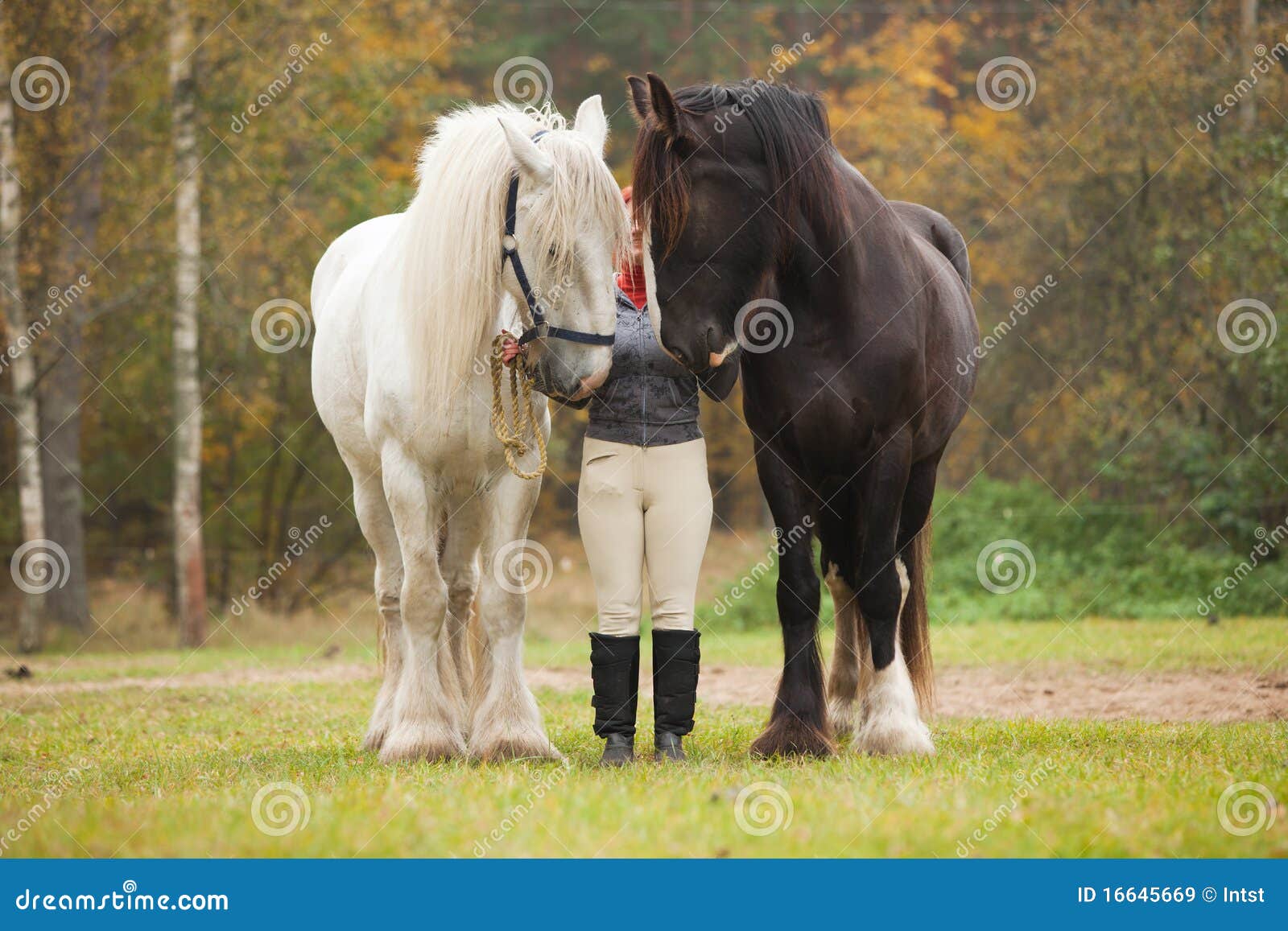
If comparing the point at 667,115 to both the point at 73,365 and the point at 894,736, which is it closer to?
the point at 894,736

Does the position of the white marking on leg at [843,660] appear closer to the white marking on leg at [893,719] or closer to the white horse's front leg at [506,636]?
the white marking on leg at [893,719]

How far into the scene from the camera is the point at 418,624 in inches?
196

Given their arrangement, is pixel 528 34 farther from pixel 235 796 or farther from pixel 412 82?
pixel 235 796

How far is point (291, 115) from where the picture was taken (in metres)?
13.5

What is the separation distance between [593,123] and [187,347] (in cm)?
923

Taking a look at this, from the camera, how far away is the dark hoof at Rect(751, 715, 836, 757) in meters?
4.70

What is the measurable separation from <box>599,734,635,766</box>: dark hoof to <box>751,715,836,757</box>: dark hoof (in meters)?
0.49

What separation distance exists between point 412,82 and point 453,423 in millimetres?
12418

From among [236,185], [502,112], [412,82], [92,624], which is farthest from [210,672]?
[412,82]

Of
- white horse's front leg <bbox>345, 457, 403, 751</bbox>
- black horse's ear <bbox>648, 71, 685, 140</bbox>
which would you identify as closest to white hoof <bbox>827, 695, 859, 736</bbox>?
white horse's front leg <bbox>345, 457, 403, 751</bbox>

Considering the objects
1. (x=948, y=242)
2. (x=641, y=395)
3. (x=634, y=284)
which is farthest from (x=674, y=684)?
(x=948, y=242)

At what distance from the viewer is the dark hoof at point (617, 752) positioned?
4.55m

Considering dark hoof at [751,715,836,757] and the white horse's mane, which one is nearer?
the white horse's mane

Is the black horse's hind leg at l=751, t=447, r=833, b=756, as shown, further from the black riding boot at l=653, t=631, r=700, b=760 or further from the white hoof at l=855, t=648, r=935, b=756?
the black riding boot at l=653, t=631, r=700, b=760
